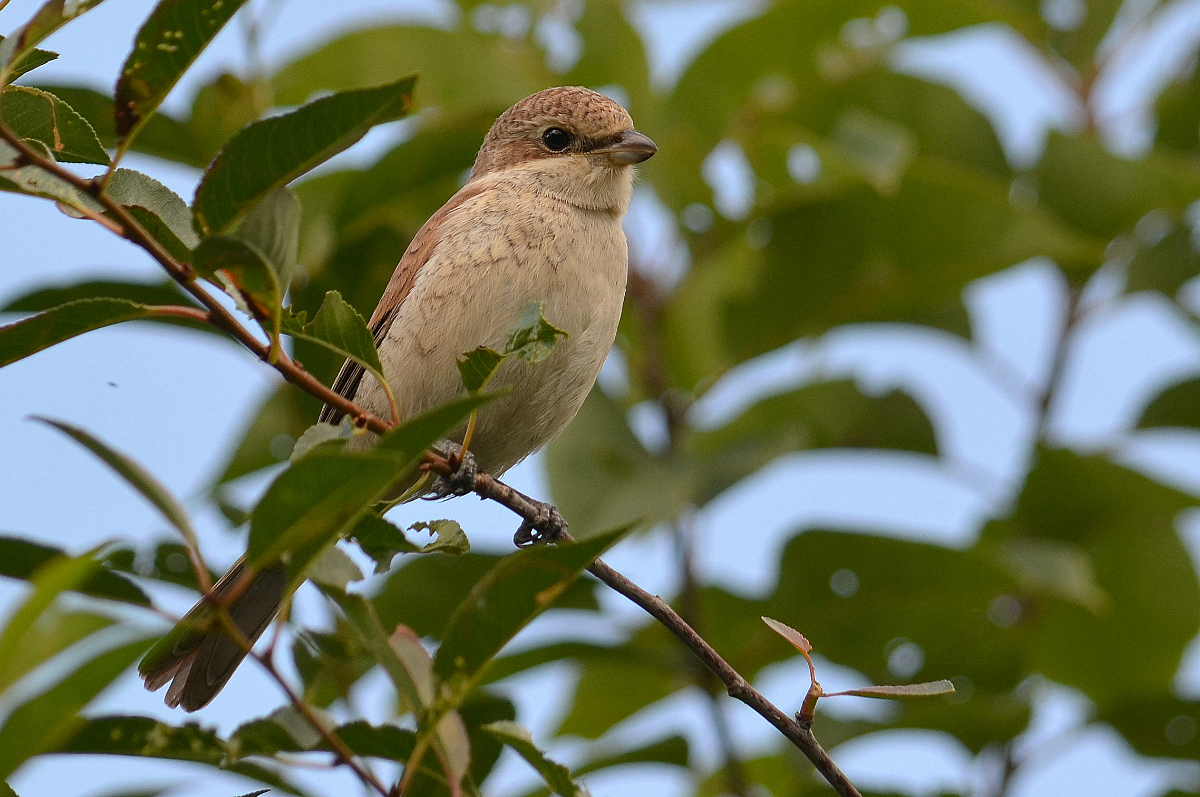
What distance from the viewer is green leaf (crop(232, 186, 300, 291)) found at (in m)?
1.83

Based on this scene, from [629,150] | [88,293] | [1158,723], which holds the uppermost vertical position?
[629,150]

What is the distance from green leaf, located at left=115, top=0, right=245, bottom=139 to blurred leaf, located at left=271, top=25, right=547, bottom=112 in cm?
287

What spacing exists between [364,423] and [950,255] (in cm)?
292

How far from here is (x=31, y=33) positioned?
167 centimetres

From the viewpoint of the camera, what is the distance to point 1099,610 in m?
4.33

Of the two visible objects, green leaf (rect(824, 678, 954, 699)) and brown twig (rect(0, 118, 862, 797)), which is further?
green leaf (rect(824, 678, 954, 699))

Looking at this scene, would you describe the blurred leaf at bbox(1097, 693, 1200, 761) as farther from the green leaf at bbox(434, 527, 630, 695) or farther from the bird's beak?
the green leaf at bbox(434, 527, 630, 695)

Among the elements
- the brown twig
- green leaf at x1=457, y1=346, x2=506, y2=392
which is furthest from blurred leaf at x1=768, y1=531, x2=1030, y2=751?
green leaf at x1=457, y1=346, x2=506, y2=392

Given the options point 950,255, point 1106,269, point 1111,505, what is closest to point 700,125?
point 950,255

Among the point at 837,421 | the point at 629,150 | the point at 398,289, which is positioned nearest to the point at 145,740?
the point at 398,289

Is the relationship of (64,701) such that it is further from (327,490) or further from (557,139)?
(557,139)

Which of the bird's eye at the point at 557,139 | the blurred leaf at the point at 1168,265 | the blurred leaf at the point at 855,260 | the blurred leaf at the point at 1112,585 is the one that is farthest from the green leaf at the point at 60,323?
the blurred leaf at the point at 1168,265

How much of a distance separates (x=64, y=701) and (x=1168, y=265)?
14.5 ft

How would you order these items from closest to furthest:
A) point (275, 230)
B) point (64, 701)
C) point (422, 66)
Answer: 1. point (64, 701)
2. point (275, 230)
3. point (422, 66)
